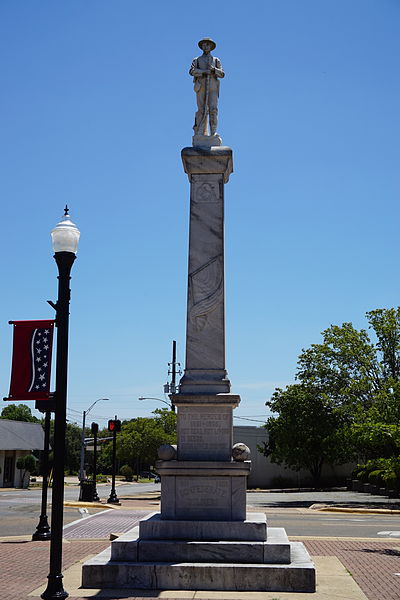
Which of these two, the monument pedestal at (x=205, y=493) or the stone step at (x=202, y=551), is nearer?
the monument pedestal at (x=205, y=493)

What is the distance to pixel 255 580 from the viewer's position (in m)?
9.34

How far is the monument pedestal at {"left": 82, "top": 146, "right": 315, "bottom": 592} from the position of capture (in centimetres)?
941

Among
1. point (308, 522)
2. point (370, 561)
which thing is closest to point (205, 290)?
point (370, 561)

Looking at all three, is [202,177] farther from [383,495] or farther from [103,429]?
[103,429]

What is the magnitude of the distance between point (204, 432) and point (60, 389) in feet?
13.4

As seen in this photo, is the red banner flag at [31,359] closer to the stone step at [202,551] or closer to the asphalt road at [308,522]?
the stone step at [202,551]

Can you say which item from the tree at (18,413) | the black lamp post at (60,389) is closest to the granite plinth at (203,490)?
the black lamp post at (60,389)

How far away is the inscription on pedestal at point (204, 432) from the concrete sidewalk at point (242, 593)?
2.43 meters

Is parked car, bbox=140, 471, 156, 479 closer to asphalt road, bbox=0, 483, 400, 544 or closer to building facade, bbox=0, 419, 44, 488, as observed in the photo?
building facade, bbox=0, 419, 44, 488

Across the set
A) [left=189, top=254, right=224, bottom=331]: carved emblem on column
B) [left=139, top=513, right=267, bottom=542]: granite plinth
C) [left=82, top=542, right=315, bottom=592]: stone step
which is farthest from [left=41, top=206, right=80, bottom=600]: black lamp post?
[left=189, top=254, right=224, bottom=331]: carved emblem on column

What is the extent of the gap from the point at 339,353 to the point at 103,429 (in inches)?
3564

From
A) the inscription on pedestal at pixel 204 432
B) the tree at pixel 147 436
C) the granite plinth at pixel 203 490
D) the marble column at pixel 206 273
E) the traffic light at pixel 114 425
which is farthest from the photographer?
the tree at pixel 147 436

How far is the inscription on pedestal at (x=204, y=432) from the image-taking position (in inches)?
443

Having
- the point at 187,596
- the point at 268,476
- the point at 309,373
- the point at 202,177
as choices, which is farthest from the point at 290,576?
the point at 268,476
